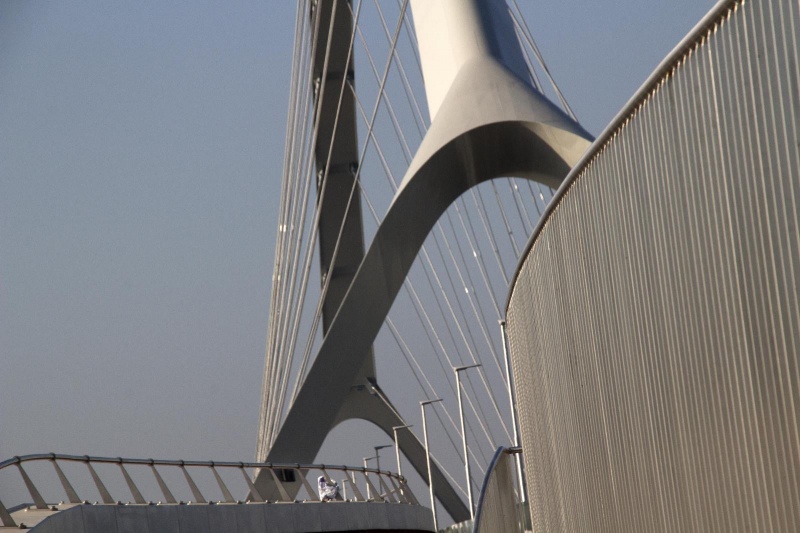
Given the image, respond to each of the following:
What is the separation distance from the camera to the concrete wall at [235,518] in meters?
15.3

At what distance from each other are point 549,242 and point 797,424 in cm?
440

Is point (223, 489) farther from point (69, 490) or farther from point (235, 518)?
point (69, 490)

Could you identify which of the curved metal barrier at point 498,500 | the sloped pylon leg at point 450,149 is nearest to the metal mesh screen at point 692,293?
the curved metal barrier at point 498,500

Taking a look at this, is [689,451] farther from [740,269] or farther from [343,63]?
[343,63]

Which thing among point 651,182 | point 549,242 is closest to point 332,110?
point 549,242

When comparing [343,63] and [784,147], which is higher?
[343,63]

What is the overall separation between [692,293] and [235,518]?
40.5ft

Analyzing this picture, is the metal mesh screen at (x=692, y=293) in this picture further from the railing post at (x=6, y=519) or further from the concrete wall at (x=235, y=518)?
the concrete wall at (x=235, y=518)

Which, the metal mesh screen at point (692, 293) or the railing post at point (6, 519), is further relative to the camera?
the railing post at point (6, 519)

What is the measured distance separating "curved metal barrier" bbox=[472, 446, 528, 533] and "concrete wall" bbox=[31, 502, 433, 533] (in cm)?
478

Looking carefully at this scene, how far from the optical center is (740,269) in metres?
6.45

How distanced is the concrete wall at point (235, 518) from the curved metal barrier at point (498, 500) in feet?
15.7

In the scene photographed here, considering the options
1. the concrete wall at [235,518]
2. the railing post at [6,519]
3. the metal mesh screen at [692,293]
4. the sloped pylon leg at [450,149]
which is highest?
the sloped pylon leg at [450,149]

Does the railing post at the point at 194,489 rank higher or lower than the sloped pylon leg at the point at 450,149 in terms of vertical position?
lower
